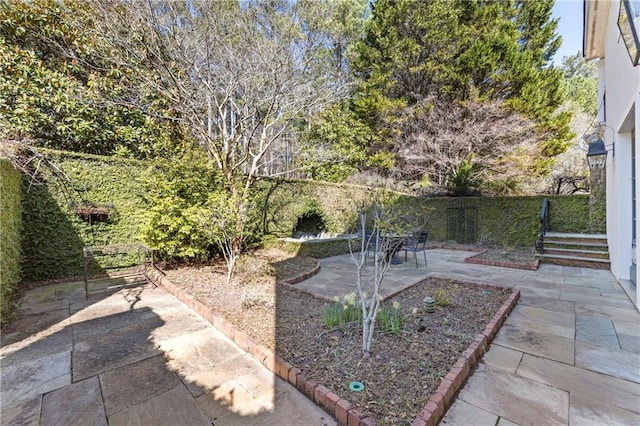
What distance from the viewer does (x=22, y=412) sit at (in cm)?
186

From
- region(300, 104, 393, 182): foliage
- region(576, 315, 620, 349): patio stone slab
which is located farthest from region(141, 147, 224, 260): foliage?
region(300, 104, 393, 182): foliage

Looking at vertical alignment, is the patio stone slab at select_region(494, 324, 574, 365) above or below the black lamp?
below

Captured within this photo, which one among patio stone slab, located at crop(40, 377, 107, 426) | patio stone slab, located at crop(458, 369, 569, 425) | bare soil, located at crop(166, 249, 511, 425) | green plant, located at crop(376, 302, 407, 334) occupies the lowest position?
patio stone slab, located at crop(458, 369, 569, 425)

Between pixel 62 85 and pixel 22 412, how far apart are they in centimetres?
737

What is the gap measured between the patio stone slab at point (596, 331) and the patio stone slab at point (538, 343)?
0.24 meters

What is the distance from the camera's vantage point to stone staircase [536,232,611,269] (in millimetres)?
6016

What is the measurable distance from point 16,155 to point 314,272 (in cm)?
539

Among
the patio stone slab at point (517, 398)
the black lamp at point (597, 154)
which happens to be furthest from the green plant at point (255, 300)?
the black lamp at point (597, 154)

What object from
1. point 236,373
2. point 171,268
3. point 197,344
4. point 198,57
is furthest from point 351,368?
point 198,57

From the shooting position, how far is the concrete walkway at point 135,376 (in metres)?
1.83

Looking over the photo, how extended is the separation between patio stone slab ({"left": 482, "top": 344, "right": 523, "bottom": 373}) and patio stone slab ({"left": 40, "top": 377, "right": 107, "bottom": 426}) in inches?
117

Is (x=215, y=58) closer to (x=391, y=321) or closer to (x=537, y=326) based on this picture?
(x=391, y=321)

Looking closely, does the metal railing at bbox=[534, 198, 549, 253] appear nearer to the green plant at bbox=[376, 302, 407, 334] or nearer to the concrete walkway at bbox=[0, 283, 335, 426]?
the green plant at bbox=[376, 302, 407, 334]

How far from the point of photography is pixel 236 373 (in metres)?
2.29
